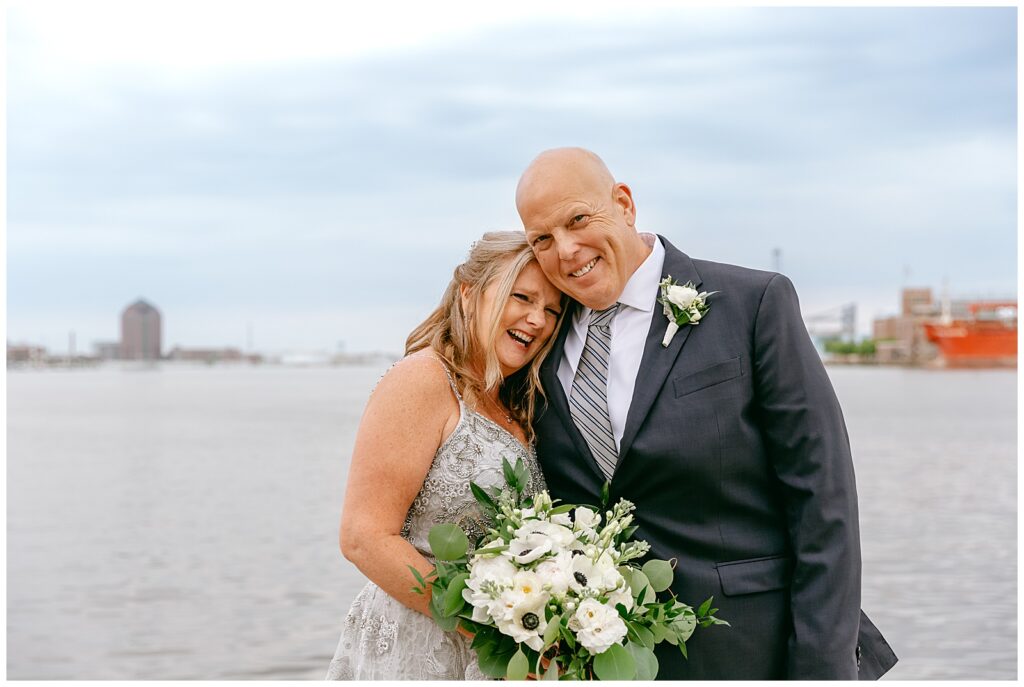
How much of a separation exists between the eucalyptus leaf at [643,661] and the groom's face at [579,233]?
1.02 metres

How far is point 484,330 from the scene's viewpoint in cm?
310

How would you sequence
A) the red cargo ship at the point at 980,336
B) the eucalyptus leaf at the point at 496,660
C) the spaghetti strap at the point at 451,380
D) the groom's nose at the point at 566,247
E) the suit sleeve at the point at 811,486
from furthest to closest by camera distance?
the red cargo ship at the point at 980,336 → the spaghetti strap at the point at 451,380 → the groom's nose at the point at 566,247 → the suit sleeve at the point at 811,486 → the eucalyptus leaf at the point at 496,660

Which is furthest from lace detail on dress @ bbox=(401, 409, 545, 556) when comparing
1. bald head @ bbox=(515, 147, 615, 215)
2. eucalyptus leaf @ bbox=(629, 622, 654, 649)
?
bald head @ bbox=(515, 147, 615, 215)

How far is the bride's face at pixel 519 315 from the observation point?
3109 millimetres

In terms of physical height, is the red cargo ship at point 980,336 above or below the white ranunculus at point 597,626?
below

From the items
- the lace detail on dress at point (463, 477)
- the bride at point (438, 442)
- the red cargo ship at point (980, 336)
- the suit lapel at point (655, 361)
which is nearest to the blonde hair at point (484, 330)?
the bride at point (438, 442)

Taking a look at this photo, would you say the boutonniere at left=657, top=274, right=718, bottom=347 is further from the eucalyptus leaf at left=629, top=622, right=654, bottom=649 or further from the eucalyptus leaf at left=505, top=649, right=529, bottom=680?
the eucalyptus leaf at left=505, top=649, right=529, bottom=680

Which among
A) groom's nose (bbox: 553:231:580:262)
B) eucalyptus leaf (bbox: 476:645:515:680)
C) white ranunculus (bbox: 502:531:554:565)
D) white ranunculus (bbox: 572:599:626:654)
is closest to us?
white ranunculus (bbox: 572:599:626:654)

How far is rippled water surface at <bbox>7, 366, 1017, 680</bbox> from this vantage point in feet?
27.9

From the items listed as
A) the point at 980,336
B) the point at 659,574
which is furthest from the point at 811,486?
the point at 980,336

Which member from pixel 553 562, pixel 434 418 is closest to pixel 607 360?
pixel 434 418

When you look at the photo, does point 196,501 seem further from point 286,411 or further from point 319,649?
point 286,411

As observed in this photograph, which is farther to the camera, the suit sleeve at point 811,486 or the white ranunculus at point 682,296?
the white ranunculus at point 682,296

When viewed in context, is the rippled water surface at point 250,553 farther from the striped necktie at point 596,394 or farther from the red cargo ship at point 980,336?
the red cargo ship at point 980,336
